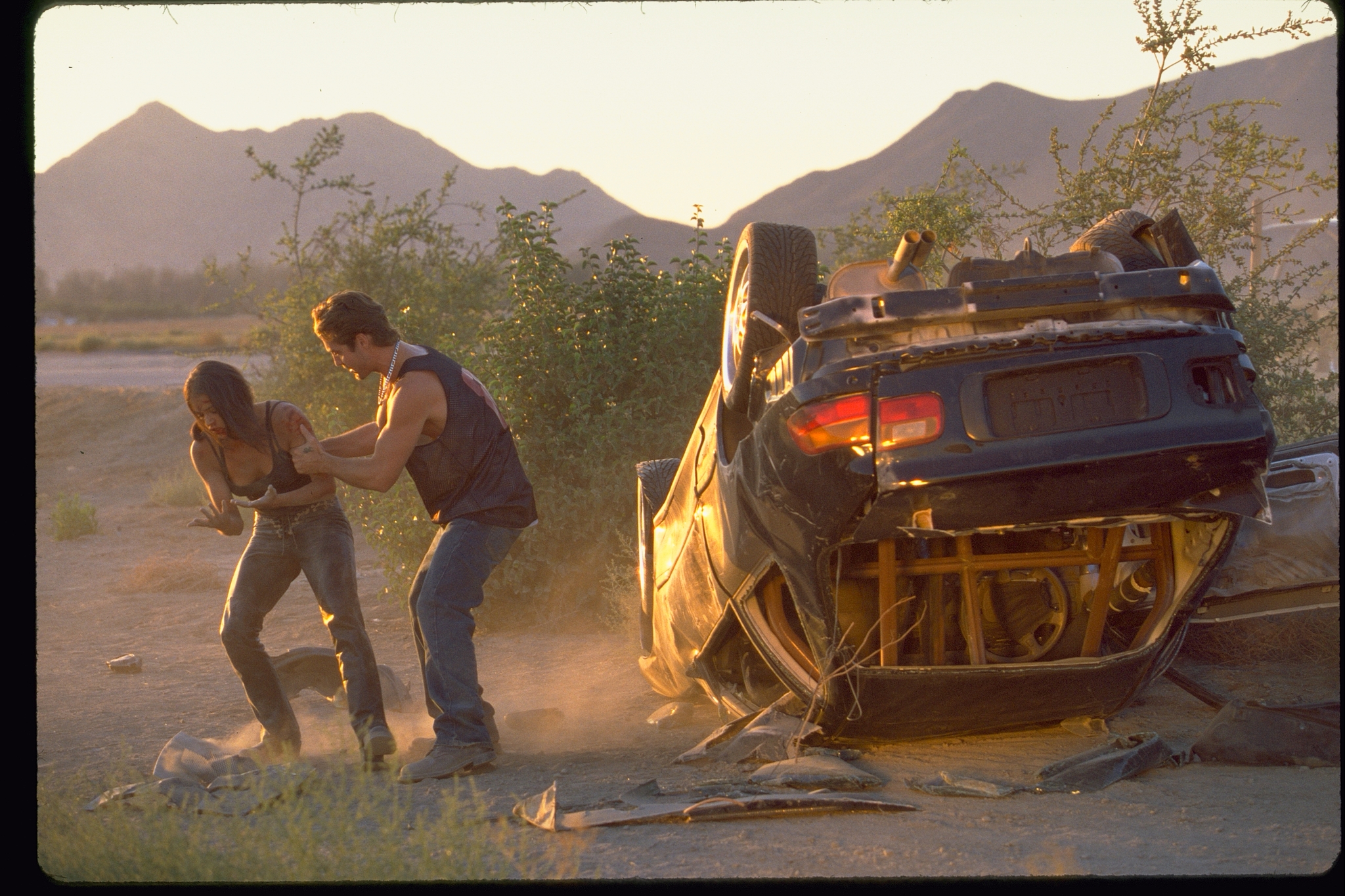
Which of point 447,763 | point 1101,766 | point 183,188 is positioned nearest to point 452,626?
point 447,763

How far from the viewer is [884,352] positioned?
3385 millimetres

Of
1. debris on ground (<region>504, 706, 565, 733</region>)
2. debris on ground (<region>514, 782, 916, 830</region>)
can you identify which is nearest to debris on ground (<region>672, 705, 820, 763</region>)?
debris on ground (<region>514, 782, 916, 830</region>)

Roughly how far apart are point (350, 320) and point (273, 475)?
0.78 meters

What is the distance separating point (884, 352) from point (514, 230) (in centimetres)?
487

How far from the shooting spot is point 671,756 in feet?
15.5

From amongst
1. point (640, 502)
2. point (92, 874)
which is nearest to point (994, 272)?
point (640, 502)

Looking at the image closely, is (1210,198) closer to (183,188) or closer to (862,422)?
(862,422)

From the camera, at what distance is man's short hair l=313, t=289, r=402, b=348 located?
4711 millimetres

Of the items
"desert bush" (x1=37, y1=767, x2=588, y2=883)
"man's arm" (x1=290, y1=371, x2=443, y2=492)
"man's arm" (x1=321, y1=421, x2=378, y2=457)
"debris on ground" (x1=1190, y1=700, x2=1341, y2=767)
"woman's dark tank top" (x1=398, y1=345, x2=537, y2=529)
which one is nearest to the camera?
"desert bush" (x1=37, y1=767, x2=588, y2=883)

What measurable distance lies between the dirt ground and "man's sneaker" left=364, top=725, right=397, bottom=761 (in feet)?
0.69

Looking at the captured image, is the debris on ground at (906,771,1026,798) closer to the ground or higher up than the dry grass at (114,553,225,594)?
higher up

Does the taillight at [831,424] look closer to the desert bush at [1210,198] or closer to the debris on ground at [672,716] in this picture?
the debris on ground at [672,716]

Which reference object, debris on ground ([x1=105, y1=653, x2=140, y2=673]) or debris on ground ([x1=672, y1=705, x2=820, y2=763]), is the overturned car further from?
debris on ground ([x1=105, y1=653, x2=140, y2=673])

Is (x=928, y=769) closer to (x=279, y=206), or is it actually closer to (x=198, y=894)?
(x=198, y=894)
